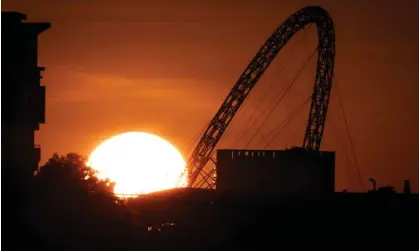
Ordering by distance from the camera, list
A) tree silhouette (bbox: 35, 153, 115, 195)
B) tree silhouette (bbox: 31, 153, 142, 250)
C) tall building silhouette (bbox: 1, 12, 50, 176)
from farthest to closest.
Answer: tall building silhouette (bbox: 1, 12, 50, 176), tree silhouette (bbox: 35, 153, 115, 195), tree silhouette (bbox: 31, 153, 142, 250)

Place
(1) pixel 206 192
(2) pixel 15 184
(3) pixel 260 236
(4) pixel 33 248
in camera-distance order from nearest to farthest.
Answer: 1. (4) pixel 33 248
2. (2) pixel 15 184
3. (3) pixel 260 236
4. (1) pixel 206 192

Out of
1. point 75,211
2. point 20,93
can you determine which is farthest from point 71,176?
point 20,93

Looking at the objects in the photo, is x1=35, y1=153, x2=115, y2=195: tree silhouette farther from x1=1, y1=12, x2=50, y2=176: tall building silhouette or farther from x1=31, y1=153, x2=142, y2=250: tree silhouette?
x1=1, y1=12, x2=50, y2=176: tall building silhouette

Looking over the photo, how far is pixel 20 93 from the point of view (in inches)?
3091

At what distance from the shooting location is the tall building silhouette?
248ft

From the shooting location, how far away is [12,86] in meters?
77.2

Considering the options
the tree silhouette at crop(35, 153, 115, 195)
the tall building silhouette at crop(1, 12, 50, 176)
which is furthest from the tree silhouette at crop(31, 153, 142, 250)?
the tall building silhouette at crop(1, 12, 50, 176)

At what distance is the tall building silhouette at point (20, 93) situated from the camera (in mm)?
75688

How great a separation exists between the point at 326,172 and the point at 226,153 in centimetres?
1059

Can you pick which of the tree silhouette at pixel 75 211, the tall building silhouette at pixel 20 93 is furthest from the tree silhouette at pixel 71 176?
the tall building silhouette at pixel 20 93

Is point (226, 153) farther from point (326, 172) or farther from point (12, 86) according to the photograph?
point (12, 86)

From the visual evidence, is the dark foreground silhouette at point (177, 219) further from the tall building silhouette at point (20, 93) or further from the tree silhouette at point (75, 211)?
the tall building silhouette at point (20, 93)

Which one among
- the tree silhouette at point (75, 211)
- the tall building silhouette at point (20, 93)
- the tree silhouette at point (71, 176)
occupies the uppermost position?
the tall building silhouette at point (20, 93)

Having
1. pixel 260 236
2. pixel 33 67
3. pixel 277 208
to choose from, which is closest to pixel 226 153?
pixel 277 208
